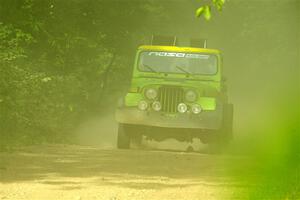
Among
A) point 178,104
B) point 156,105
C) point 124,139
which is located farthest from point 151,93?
point 124,139

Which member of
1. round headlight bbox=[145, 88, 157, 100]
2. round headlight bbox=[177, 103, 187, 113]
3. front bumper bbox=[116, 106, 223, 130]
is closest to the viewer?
front bumper bbox=[116, 106, 223, 130]

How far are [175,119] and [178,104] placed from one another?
0.29 meters

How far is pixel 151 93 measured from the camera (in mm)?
14906

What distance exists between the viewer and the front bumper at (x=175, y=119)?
14.7m

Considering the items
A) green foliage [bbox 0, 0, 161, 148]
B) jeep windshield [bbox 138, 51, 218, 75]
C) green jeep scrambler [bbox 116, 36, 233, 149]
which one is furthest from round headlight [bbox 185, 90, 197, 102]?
green foliage [bbox 0, 0, 161, 148]

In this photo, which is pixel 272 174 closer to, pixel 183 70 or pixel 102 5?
pixel 183 70

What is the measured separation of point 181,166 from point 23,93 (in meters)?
7.19

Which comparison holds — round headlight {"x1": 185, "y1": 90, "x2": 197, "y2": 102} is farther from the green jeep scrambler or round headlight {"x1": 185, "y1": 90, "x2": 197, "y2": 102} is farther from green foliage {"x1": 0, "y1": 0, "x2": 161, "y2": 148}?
green foliage {"x1": 0, "y1": 0, "x2": 161, "y2": 148}

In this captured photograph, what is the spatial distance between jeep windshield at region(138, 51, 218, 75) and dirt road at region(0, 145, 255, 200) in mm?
2907

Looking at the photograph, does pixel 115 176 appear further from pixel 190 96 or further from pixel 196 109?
pixel 190 96

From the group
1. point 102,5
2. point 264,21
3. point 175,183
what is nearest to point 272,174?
point 175,183

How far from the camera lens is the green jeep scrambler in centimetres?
1475

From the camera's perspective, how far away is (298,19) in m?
29.2

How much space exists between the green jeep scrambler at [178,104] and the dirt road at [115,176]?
44.1 inches
